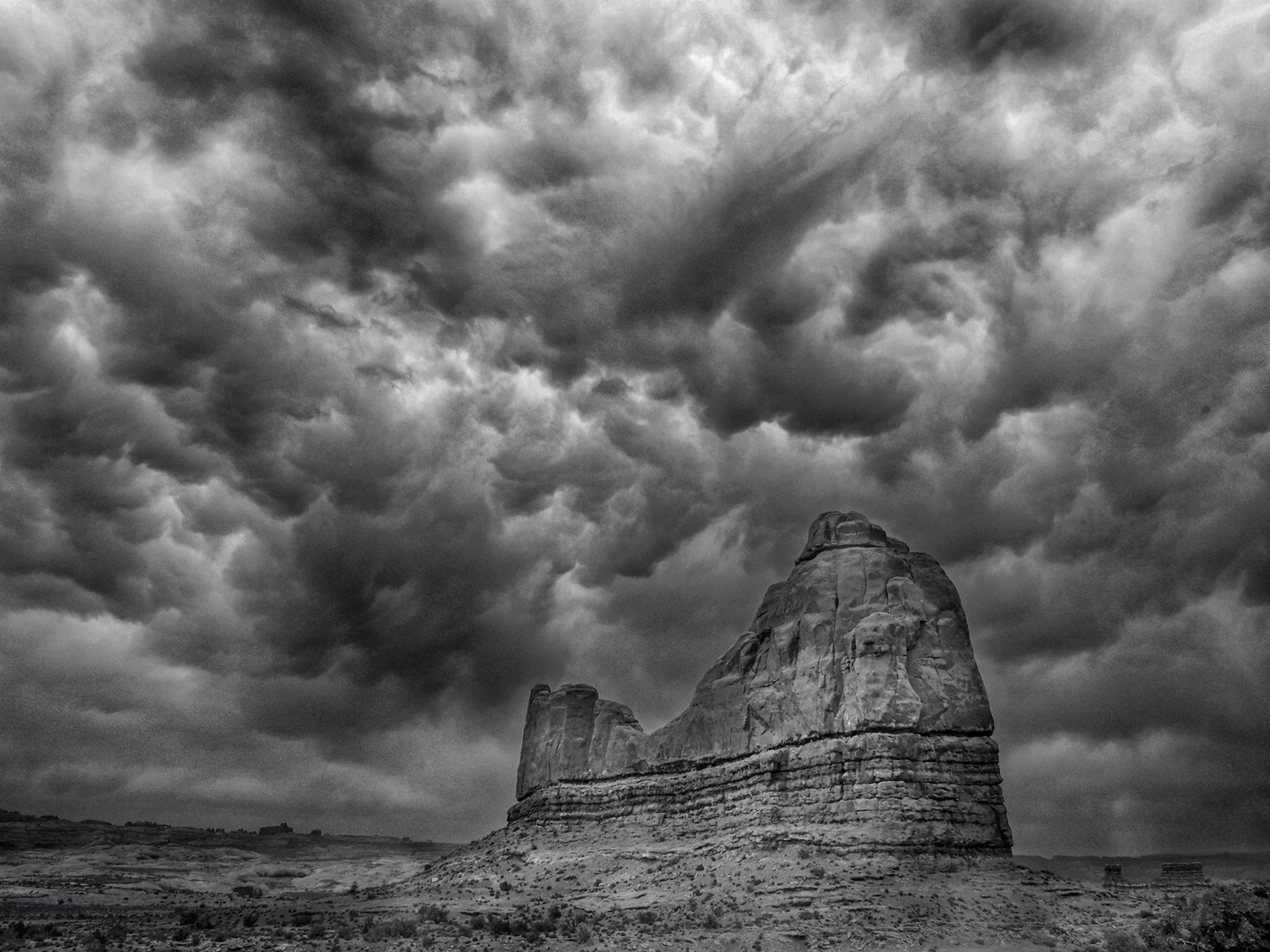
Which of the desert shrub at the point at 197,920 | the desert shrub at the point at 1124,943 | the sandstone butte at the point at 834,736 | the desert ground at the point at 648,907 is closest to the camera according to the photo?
the desert shrub at the point at 1124,943

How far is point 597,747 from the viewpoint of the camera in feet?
313

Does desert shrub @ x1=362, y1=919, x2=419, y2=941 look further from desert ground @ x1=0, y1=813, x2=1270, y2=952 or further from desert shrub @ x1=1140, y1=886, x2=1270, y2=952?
desert shrub @ x1=1140, y1=886, x2=1270, y2=952

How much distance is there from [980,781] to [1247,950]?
26623mm

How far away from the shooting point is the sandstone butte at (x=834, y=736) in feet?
203

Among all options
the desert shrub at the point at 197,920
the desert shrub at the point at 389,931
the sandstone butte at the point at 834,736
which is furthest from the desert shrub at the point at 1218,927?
the desert shrub at the point at 197,920

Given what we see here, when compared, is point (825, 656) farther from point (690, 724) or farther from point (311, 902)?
point (311, 902)

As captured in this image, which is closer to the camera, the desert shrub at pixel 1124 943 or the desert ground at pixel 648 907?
the desert shrub at pixel 1124 943

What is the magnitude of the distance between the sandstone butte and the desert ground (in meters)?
3.33

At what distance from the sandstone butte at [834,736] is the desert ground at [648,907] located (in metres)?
3.33

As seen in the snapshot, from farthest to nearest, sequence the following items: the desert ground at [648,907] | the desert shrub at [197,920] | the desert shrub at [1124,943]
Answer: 1. the desert shrub at [197,920]
2. the desert ground at [648,907]
3. the desert shrub at [1124,943]

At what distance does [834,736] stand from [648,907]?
1809cm

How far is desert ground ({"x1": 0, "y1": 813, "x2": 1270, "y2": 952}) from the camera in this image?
49.2 metres

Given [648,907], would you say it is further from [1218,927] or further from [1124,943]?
[1218,927]

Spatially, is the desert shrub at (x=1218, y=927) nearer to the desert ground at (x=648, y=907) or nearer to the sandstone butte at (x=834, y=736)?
the desert ground at (x=648, y=907)
